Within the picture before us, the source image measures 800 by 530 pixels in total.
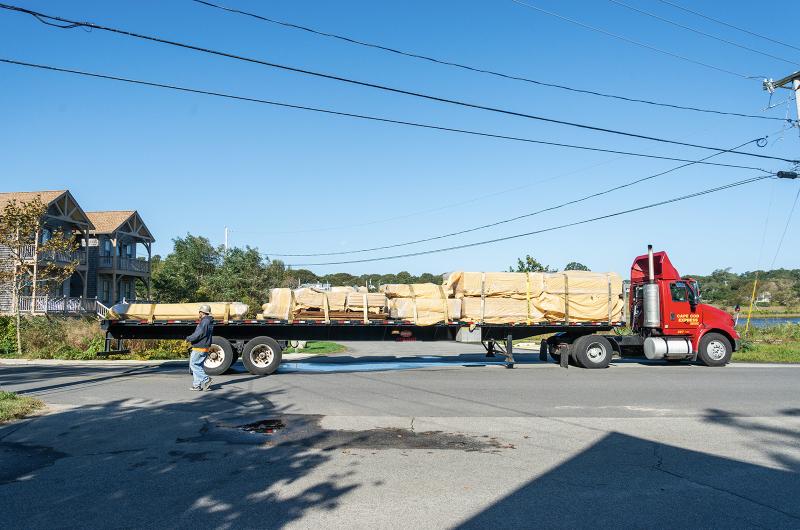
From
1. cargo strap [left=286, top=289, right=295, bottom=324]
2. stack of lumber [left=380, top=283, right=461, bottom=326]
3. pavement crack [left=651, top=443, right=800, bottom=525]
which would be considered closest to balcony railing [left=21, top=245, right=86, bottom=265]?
cargo strap [left=286, top=289, right=295, bottom=324]

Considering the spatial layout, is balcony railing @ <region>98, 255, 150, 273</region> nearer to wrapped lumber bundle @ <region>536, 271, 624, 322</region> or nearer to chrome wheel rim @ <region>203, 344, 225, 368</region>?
chrome wheel rim @ <region>203, 344, 225, 368</region>

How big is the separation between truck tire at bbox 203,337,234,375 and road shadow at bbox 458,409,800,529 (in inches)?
387

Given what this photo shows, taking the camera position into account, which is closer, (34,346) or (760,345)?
(34,346)

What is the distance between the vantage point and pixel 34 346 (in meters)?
21.7

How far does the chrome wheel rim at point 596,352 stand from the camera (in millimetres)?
16452

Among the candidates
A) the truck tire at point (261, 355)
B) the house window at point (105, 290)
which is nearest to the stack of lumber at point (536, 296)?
the truck tire at point (261, 355)

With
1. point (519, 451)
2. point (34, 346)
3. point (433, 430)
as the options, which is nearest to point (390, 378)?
point (433, 430)

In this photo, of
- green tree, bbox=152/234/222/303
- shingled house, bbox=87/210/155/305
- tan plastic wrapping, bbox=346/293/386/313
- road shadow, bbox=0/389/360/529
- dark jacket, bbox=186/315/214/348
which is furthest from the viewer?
green tree, bbox=152/234/222/303

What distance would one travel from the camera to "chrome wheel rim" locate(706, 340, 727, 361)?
16.9 metres

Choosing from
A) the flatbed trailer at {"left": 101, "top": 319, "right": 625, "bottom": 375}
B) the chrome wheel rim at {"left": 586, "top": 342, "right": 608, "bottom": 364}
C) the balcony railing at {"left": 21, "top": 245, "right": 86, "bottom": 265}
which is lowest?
the chrome wheel rim at {"left": 586, "top": 342, "right": 608, "bottom": 364}

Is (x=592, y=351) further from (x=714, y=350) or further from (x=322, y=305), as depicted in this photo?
(x=322, y=305)

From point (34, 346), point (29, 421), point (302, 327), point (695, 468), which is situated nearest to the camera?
point (695, 468)

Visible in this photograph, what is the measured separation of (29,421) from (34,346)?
599 inches

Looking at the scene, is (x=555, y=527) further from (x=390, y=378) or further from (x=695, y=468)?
(x=390, y=378)
